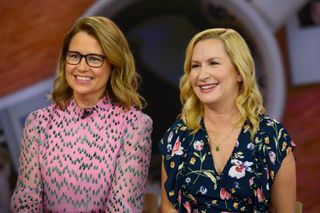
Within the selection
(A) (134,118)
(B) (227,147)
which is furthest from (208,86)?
(A) (134,118)

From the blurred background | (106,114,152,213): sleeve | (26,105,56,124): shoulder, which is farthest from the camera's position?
the blurred background

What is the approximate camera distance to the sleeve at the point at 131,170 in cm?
194

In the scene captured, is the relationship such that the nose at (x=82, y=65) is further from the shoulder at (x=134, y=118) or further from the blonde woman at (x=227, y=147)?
the blonde woman at (x=227, y=147)

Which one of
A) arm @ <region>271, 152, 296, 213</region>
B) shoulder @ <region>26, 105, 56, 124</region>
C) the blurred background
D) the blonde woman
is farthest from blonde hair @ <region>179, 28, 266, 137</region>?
the blurred background

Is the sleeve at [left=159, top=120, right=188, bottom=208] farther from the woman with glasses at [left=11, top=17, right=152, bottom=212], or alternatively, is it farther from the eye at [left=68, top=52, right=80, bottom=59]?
the eye at [left=68, top=52, right=80, bottom=59]

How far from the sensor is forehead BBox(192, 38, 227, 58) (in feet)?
6.08

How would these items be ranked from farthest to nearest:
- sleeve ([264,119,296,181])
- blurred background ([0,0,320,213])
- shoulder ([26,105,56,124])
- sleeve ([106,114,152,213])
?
blurred background ([0,0,320,213]) < shoulder ([26,105,56,124]) < sleeve ([106,114,152,213]) < sleeve ([264,119,296,181])

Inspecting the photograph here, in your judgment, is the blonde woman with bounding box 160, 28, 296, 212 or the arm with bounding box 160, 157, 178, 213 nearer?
the blonde woman with bounding box 160, 28, 296, 212

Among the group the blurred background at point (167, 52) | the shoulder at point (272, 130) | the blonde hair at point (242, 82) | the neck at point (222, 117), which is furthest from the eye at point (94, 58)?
the blurred background at point (167, 52)

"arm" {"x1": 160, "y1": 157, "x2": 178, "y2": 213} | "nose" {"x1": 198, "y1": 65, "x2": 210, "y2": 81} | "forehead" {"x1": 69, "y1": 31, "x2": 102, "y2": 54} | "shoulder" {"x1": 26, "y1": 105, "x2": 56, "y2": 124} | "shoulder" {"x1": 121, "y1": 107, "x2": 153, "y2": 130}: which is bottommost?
"arm" {"x1": 160, "y1": 157, "x2": 178, "y2": 213}

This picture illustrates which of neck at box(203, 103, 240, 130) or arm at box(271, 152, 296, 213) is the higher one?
neck at box(203, 103, 240, 130)

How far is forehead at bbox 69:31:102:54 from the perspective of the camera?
1.97 m

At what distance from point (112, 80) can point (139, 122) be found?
18cm

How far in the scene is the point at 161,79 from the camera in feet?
9.73
